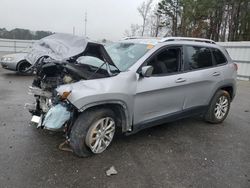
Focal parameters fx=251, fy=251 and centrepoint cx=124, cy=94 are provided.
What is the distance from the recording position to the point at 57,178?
9.91 ft

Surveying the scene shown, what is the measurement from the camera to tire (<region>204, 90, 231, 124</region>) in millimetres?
5291

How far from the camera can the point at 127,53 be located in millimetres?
4340

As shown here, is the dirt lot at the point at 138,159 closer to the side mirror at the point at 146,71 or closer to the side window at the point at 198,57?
the side mirror at the point at 146,71

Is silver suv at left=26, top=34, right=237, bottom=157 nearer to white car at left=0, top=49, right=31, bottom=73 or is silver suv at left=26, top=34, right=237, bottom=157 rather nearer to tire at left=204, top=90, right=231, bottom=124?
tire at left=204, top=90, right=231, bottom=124

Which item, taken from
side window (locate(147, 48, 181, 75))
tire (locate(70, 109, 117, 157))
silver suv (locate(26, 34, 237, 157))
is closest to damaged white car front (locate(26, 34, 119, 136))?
silver suv (locate(26, 34, 237, 157))

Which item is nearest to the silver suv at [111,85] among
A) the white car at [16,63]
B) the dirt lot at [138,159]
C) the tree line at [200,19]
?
the dirt lot at [138,159]

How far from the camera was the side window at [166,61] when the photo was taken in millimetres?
4098

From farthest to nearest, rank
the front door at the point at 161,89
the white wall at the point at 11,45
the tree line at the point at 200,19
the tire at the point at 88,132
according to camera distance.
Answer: the tree line at the point at 200,19, the white wall at the point at 11,45, the front door at the point at 161,89, the tire at the point at 88,132

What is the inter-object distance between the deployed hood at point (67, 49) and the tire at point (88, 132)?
32.7 inches

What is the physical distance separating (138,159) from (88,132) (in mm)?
834

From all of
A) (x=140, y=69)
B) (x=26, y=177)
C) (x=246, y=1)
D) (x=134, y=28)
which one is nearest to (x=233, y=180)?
(x=140, y=69)

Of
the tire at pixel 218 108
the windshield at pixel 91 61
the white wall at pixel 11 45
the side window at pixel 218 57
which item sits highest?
the white wall at pixel 11 45

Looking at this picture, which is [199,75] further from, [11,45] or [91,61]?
[11,45]

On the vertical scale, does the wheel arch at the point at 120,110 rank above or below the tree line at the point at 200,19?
below
